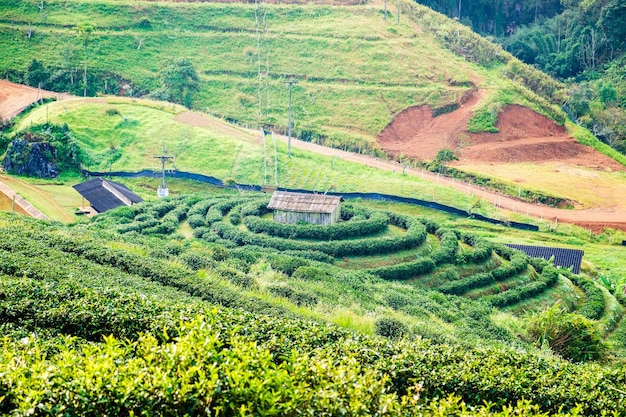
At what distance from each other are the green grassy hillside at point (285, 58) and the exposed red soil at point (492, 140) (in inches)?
71.7

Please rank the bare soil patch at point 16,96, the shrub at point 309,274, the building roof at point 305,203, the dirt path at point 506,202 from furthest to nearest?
the bare soil patch at point 16,96
the dirt path at point 506,202
the building roof at point 305,203
the shrub at point 309,274

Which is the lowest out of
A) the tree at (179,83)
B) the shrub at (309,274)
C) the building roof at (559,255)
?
the building roof at (559,255)

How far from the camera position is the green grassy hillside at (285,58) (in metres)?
99.8

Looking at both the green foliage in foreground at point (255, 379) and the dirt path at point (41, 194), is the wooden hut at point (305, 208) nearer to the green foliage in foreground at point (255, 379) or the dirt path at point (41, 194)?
the dirt path at point (41, 194)

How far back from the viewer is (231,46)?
112 m

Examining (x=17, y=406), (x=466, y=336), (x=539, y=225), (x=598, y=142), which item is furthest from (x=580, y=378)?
(x=598, y=142)

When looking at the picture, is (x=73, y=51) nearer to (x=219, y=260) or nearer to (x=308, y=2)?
(x=308, y=2)

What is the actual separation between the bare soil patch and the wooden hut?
43.9 meters

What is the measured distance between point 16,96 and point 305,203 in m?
53.0

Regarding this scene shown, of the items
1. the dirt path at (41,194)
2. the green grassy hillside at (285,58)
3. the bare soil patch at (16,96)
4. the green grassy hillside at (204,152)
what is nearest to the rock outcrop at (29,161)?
the dirt path at (41,194)

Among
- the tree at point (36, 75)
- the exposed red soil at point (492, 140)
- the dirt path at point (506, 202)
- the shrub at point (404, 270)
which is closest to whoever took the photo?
the shrub at point (404, 270)

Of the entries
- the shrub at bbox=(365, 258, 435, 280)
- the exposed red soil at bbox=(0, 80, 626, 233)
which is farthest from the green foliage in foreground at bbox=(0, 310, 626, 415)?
the exposed red soil at bbox=(0, 80, 626, 233)

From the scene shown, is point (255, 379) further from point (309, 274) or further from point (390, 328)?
point (309, 274)

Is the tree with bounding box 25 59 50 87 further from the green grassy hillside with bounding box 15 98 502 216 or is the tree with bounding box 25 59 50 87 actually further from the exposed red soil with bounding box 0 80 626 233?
the green grassy hillside with bounding box 15 98 502 216
